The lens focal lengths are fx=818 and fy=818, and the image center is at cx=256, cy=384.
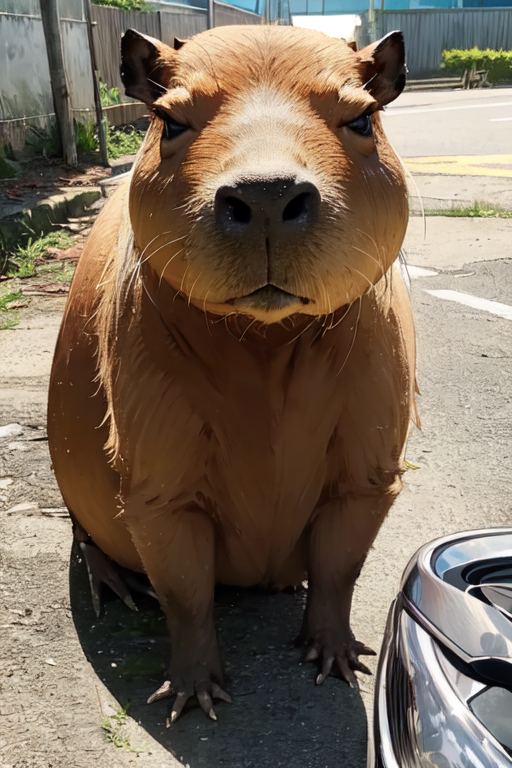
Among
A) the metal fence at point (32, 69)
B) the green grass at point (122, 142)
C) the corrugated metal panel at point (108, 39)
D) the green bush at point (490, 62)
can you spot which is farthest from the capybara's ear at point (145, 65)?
the green bush at point (490, 62)

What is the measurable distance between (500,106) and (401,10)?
1419cm

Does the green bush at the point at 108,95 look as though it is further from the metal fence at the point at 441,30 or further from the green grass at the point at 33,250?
the metal fence at the point at 441,30

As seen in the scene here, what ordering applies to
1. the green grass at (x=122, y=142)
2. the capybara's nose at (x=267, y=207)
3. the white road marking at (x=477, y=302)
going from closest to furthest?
the capybara's nose at (x=267, y=207)
the white road marking at (x=477, y=302)
the green grass at (x=122, y=142)

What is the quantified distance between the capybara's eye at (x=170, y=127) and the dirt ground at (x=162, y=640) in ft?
5.04

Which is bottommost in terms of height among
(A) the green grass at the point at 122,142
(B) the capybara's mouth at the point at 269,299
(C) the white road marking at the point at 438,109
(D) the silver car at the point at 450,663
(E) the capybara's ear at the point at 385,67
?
(C) the white road marking at the point at 438,109

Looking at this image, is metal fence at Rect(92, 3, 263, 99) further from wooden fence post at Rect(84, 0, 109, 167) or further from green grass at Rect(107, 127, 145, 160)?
wooden fence post at Rect(84, 0, 109, 167)

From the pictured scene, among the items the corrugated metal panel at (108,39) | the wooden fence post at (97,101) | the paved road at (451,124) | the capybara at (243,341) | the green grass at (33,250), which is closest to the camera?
the capybara at (243,341)

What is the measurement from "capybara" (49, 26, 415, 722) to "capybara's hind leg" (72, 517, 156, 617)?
0.02 meters

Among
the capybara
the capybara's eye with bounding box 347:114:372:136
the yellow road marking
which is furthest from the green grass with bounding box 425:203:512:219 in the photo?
the capybara's eye with bounding box 347:114:372:136

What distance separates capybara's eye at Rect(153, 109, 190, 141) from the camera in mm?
1778

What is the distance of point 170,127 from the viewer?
5.89ft

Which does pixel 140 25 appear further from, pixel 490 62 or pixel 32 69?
pixel 490 62

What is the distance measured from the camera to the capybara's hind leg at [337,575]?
2275 millimetres

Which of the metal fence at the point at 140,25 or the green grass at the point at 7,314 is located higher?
the metal fence at the point at 140,25
